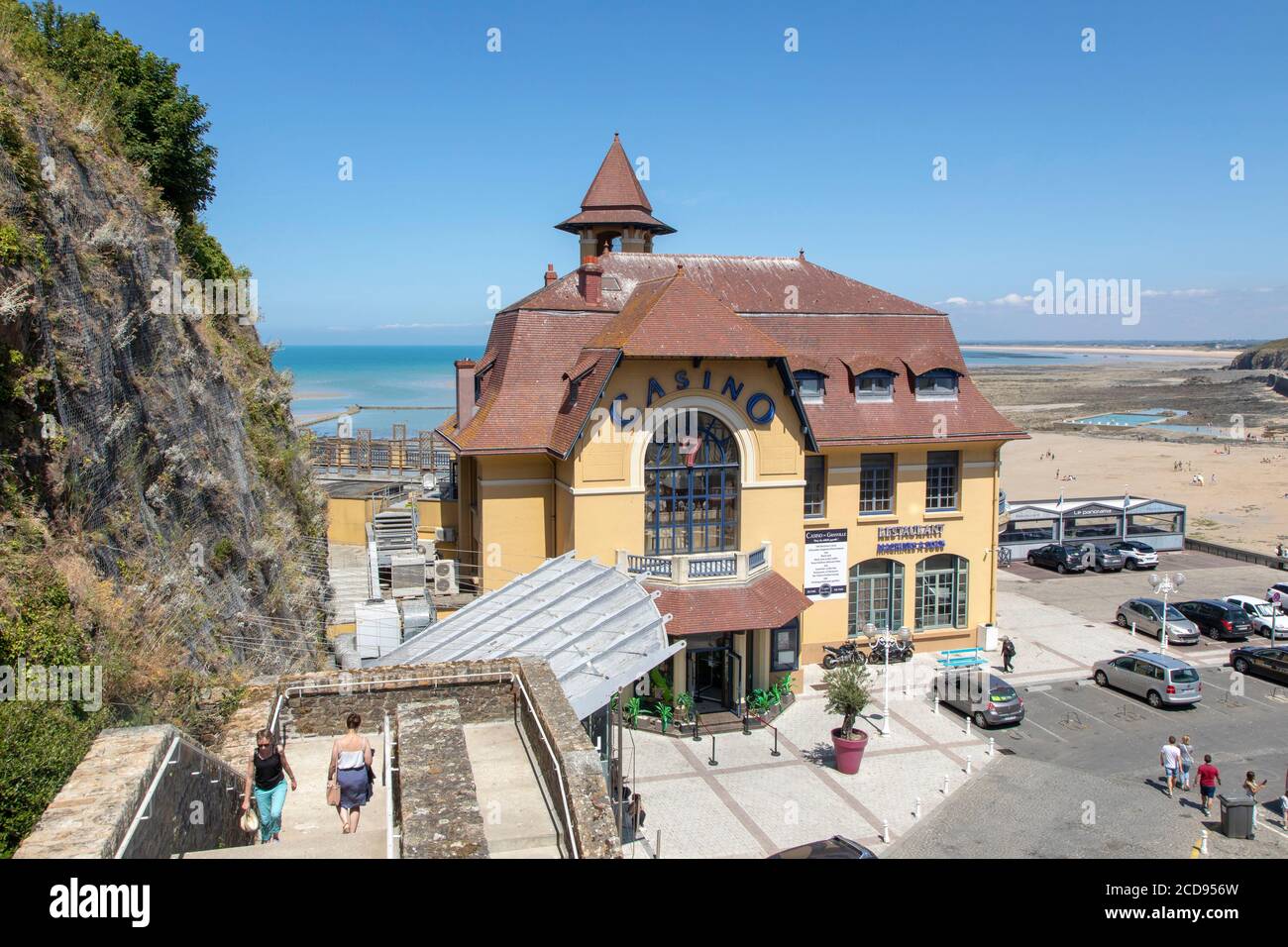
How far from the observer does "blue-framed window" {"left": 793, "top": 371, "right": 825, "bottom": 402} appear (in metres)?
29.8

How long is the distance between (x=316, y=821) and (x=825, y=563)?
2182 centimetres

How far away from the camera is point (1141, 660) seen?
27.5 metres

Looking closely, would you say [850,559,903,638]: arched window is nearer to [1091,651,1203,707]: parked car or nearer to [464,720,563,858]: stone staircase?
[1091,651,1203,707]: parked car

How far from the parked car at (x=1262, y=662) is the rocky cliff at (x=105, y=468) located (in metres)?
28.2

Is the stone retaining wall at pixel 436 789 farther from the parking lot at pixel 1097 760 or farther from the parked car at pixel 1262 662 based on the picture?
the parked car at pixel 1262 662

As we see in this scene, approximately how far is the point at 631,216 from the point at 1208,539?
39248mm

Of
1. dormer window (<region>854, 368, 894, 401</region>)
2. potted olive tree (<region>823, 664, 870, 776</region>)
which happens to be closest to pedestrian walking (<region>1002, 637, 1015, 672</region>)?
dormer window (<region>854, 368, 894, 401</region>)

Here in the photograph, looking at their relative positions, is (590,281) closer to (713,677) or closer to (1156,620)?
(713,677)

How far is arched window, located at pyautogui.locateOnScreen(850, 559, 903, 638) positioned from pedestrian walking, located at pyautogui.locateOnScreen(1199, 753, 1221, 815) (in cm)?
1171

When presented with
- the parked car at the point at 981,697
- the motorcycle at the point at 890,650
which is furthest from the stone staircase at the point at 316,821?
the motorcycle at the point at 890,650

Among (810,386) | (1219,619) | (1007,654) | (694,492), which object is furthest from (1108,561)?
(694,492)
